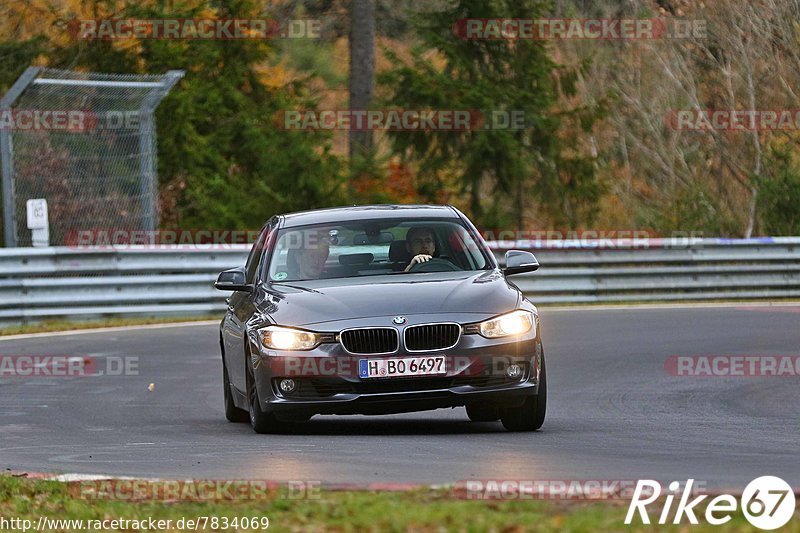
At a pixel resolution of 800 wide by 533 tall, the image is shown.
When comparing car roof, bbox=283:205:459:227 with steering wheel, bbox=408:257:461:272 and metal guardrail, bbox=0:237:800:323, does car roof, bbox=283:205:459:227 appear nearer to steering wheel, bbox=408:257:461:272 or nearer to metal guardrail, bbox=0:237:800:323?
steering wheel, bbox=408:257:461:272

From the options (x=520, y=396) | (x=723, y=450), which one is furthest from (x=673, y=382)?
(x=723, y=450)

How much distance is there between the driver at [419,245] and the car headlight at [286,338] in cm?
124

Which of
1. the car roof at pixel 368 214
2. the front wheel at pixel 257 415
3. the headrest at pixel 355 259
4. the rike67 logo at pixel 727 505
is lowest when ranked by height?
the front wheel at pixel 257 415

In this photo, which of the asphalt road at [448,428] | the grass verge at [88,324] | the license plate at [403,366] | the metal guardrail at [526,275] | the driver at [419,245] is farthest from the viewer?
the metal guardrail at [526,275]

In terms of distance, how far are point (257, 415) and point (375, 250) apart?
4.78ft

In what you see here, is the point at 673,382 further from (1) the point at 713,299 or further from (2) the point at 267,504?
(1) the point at 713,299

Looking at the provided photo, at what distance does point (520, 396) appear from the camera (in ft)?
35.0

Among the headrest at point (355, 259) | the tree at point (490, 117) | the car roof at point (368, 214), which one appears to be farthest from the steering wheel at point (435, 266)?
the tree at point (490, 117)

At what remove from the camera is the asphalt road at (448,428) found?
8.72 m

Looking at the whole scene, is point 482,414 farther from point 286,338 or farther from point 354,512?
point 354,512

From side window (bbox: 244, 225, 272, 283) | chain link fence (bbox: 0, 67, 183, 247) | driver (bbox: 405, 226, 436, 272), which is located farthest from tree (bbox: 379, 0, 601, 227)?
driver (bbox: 405, 226, 436, 272)

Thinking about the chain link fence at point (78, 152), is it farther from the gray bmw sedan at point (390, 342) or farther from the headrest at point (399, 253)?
the gray bmw sedan at point (390, 342)

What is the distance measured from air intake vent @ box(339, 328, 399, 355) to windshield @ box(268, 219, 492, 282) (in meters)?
1.09

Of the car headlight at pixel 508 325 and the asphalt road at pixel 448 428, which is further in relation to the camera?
the car headlight at pixel 508 325
